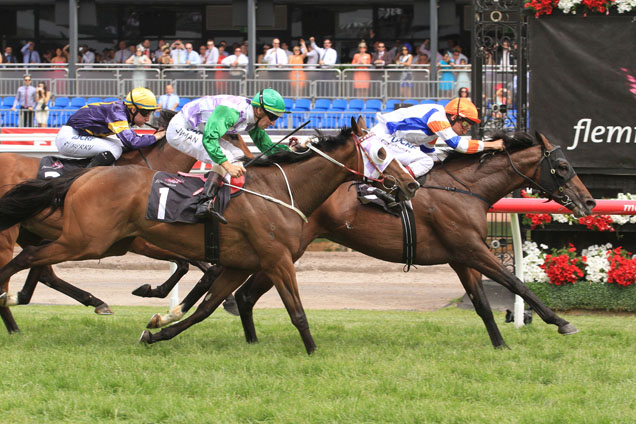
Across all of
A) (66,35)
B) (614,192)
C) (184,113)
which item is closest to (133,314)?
(184,113)

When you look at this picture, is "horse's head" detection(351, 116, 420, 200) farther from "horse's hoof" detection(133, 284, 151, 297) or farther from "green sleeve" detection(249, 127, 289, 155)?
"horse's hoof" detection(133, 284, 151, 297)

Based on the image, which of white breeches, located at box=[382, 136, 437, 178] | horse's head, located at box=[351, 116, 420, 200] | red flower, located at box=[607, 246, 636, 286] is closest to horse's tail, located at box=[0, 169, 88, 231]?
horse's head, located at box=[351, 116, 420, 200]

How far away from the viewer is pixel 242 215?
5.89 meters

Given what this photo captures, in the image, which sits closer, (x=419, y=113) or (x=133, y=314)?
(x=419, y=113)

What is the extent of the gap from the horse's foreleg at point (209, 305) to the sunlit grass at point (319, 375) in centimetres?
10

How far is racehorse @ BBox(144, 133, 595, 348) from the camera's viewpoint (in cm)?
653

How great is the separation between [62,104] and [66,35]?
5145 mm

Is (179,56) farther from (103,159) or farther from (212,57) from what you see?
(103,159)

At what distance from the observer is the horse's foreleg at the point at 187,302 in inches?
248

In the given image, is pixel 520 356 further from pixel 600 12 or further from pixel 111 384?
pixel 600 12

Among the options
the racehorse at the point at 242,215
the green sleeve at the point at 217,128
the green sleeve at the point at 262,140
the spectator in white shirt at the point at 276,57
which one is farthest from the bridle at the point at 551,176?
the spectator in white shirt at the point at 276,57

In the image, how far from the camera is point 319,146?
6172 mm

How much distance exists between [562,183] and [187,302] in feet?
9.81

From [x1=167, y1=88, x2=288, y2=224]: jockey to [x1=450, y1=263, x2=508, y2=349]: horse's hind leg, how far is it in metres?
1.74
